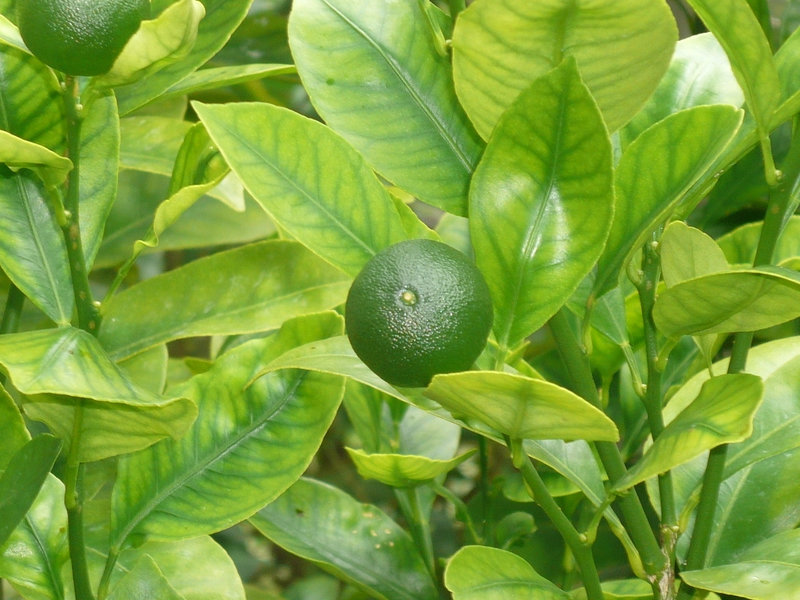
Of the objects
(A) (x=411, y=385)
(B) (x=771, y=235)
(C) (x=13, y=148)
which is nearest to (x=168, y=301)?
(C) (x=13, y=148)

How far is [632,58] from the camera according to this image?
0.52m

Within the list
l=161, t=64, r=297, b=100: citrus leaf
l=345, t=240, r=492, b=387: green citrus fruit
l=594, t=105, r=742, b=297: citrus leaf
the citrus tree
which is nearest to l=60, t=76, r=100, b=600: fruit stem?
the citrus tree

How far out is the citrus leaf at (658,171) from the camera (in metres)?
0.54

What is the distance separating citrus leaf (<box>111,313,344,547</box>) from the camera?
70cm

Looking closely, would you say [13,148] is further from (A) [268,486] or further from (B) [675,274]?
(B) [675,274]

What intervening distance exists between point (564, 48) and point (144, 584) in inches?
16.1

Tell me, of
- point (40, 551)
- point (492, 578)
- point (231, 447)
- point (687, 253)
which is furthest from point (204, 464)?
point (687, 253)

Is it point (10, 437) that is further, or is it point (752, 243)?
point (752, 243)

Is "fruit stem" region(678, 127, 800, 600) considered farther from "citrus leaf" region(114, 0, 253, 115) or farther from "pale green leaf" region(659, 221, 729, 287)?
"citrus leaf" region(114, 0, 253, 115)

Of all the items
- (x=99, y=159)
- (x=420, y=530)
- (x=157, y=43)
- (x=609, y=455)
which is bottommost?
(x=420, y=530)

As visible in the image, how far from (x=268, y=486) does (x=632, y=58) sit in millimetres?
370

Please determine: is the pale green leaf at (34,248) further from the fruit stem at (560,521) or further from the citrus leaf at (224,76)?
the fruit stem at (560,521)

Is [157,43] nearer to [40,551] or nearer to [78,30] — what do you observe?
Result: [78,30]

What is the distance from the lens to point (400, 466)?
74cm
